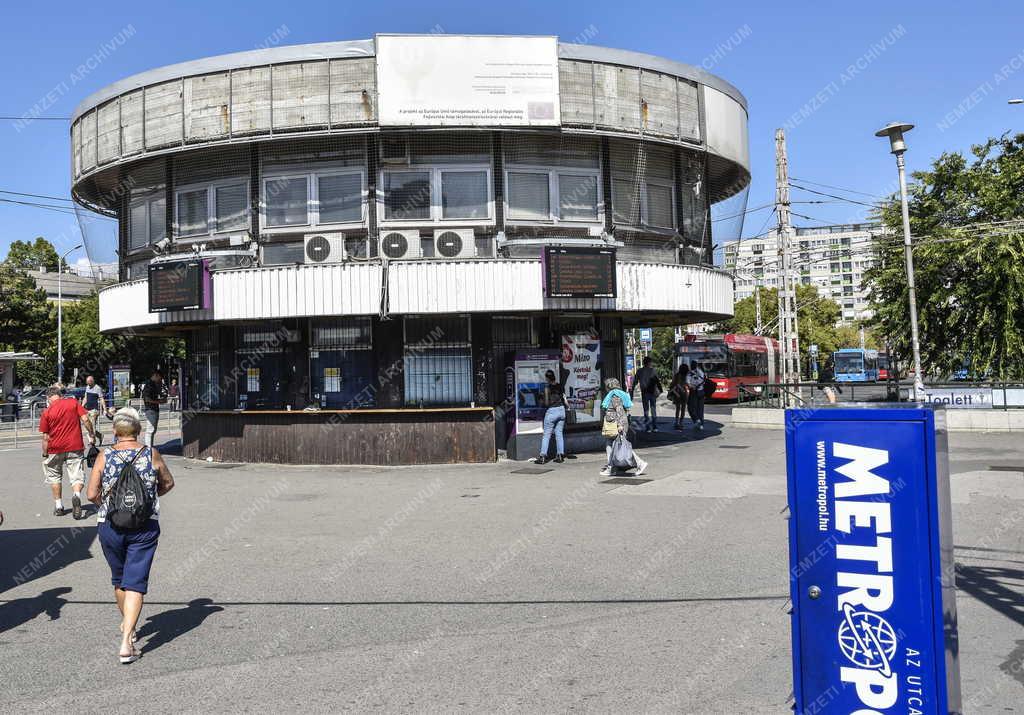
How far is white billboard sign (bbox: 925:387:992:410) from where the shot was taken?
21453mm

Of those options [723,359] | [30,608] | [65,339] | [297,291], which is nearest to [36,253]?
[65,339]

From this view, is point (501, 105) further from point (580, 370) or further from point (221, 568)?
point (221, 568)

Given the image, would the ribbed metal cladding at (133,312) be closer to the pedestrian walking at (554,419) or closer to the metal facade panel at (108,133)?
the metal facade panel at (108,133)

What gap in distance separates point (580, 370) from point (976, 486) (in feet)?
25.2

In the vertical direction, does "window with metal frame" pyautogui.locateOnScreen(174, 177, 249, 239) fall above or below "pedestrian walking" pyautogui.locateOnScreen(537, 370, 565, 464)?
above

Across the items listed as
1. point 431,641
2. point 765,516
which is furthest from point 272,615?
point 765,516

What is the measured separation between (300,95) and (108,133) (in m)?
4.69

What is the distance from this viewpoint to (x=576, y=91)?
15922 millimetres

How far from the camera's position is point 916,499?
3.37 meters

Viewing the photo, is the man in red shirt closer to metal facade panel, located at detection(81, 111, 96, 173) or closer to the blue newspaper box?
metal facade panel, located at detection(81, 111, 96, 173)

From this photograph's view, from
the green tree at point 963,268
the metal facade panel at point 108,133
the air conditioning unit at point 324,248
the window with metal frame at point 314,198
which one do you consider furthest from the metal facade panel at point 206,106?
the green tree at point 963,268

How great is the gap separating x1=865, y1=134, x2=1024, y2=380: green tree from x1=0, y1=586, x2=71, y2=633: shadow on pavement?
91.4ft

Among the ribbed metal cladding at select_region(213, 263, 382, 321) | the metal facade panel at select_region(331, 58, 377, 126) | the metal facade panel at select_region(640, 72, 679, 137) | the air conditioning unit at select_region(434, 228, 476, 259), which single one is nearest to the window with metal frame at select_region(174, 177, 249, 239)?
the ribbed metal cladding at select_region(213, 263, 382, 321)

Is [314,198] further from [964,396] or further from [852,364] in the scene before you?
[852,364]
